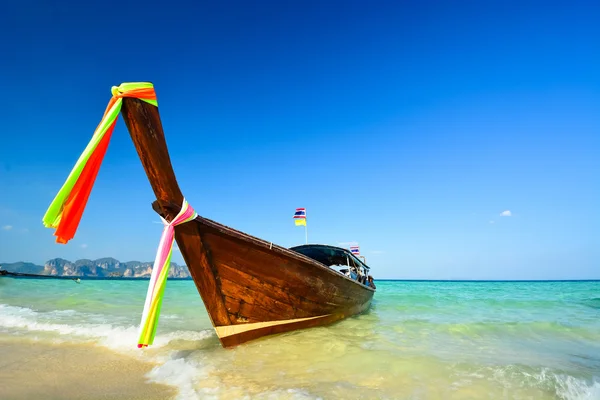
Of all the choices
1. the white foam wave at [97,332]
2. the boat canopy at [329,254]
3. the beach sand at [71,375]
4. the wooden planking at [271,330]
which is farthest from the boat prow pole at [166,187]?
the boat canopy at [329,254]

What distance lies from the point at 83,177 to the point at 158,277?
1.39 metres

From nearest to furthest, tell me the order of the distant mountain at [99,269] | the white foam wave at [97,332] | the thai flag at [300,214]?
1. the white foam wave at [97,332]
2. the thai flag at [300,214]
3. the distant mountain at [99,269]

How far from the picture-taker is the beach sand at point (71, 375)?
333 cm

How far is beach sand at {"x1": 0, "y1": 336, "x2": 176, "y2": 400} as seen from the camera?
3334 mm

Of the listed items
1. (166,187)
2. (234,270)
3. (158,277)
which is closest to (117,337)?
(234,270)

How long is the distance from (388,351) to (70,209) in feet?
17.3

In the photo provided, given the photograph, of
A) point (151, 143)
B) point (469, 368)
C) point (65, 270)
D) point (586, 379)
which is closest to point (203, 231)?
point (151, 143)

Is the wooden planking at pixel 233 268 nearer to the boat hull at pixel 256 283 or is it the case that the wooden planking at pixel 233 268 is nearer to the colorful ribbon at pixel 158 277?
the boat hull at pixel 256 283

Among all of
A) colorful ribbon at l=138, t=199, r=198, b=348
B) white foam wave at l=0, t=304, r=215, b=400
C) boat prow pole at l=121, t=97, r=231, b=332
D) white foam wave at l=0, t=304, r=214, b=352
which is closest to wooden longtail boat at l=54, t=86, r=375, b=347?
boat prow pole at l=121, t=97, r=231, b=332

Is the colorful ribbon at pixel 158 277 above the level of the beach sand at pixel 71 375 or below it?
above

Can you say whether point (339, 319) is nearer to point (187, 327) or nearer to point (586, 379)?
point (187, 327)

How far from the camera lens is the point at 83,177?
2916 mm

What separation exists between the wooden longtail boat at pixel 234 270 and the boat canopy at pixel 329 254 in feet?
9.54

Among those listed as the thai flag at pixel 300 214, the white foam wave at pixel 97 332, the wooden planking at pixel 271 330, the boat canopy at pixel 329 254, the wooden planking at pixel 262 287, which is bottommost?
the white foam wave at pixel 97 332
